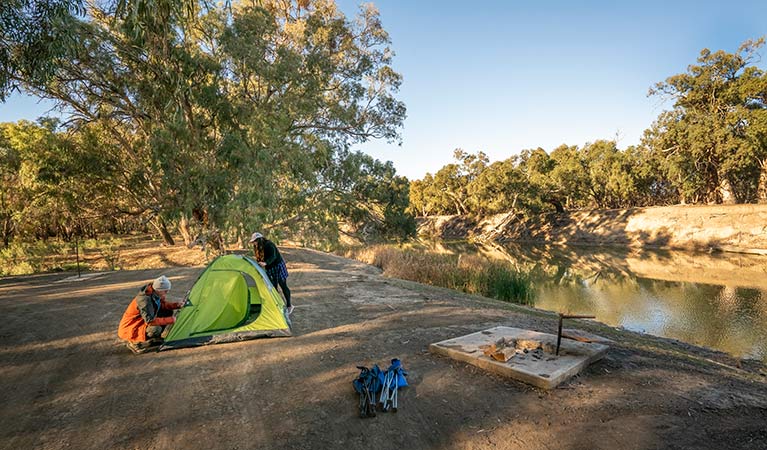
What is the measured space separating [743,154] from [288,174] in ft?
99.4

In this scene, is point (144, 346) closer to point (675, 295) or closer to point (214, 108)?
point (214, 108)

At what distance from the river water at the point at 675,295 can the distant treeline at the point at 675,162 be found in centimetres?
919

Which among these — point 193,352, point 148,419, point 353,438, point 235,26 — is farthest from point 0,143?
point 353,438

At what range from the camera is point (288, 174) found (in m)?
15.2

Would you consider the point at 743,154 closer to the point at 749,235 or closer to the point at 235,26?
the point at 749,235

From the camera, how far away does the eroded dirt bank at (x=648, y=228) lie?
1028 inches

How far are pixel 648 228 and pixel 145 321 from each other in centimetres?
3667

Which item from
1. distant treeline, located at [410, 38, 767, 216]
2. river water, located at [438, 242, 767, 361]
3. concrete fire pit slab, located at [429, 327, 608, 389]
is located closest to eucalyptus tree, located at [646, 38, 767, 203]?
distant treeline, located at [410, 38, 767, 216]

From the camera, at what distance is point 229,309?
6199mm

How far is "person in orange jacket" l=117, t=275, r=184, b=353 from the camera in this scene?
5.23 m

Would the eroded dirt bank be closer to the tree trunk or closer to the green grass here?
the tree trunk

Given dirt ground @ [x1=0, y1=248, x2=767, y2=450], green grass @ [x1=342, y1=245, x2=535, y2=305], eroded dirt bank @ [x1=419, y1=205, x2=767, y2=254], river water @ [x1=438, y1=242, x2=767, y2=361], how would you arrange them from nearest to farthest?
1. dirt ground @ [x1=0, y1=248, x2=767, y2=450]
2. river water @ [x1=438, y1=242, x2=767, y2=361]
3. green grass @ [x1=342, y1=245, x2=535, y2=305]
4. eroded dirt bank @ [x1=419, y1=205, x2=767, y2=254]

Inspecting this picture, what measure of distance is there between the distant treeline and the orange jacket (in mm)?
34986

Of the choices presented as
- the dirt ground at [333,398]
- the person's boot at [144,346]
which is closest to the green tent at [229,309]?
the person's boot at [144,346]
